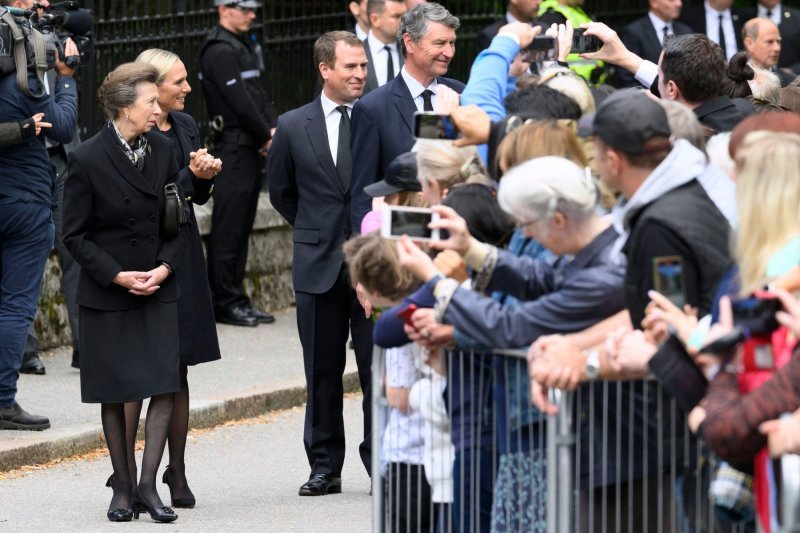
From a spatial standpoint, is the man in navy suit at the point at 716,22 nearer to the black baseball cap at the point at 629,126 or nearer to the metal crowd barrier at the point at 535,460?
the metal crowd barrier at the point at 535,460

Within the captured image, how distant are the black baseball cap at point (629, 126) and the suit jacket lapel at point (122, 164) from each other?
3.29 metres

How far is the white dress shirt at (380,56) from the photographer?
1146cm

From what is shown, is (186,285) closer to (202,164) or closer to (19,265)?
(202,164)

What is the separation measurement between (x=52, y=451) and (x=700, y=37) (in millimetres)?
4088

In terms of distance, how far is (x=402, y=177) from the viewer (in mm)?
6297

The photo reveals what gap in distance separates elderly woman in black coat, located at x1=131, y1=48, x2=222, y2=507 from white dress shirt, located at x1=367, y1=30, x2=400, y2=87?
340 cm

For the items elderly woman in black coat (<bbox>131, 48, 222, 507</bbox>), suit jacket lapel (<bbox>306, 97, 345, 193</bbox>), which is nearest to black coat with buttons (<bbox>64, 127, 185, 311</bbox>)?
elderly woman in black coat (<bbox>131, 48, 222, 507</bbox>)

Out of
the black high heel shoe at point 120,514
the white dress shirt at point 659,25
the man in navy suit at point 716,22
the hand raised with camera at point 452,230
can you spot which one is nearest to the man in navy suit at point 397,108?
the black high heel shoe at point 120,514

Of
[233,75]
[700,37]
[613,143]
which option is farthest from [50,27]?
[613,143]

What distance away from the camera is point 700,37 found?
22.4 ft

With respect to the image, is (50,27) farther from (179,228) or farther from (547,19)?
(547,19)

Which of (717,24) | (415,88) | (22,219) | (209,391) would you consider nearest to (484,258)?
(415,88)

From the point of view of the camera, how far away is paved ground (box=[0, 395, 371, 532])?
7.49 m

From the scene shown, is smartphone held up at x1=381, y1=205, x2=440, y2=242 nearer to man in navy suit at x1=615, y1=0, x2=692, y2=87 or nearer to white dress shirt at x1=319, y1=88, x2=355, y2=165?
white dress shirt at x1=319, y1=88, x2=355, y2=165
